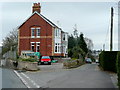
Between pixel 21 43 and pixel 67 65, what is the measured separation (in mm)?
22187

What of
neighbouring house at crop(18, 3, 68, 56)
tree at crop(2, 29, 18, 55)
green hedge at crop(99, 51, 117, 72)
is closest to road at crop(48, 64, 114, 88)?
green hedge at crop(99, 51, 117, 72)

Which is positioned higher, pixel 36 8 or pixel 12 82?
pixel 36 8

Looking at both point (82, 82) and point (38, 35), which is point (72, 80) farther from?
point (38, 35)

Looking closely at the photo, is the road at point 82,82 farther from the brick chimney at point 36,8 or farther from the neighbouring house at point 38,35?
the brick chimney at point 36,8

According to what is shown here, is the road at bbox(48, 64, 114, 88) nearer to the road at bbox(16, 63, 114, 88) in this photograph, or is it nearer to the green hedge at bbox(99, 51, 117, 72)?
the road at bbox(16, 63, 114, 88)

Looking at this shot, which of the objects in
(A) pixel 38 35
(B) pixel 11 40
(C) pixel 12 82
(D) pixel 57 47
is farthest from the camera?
(B) pixel 11 40

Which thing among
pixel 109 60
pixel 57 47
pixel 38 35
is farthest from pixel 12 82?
pixel 57 47

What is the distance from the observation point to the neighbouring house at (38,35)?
44.8 m

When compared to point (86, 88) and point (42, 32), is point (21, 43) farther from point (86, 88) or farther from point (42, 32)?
point (86, 88)

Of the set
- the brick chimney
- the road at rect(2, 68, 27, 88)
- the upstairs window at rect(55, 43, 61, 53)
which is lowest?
the road at rect(2, 68, 27, 88)

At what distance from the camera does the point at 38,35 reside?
4534 centimetres

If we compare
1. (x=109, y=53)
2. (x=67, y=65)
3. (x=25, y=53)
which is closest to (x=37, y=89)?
(x=109, y=53)

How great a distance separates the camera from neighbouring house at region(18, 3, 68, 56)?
147 feet

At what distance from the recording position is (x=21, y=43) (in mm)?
46375
